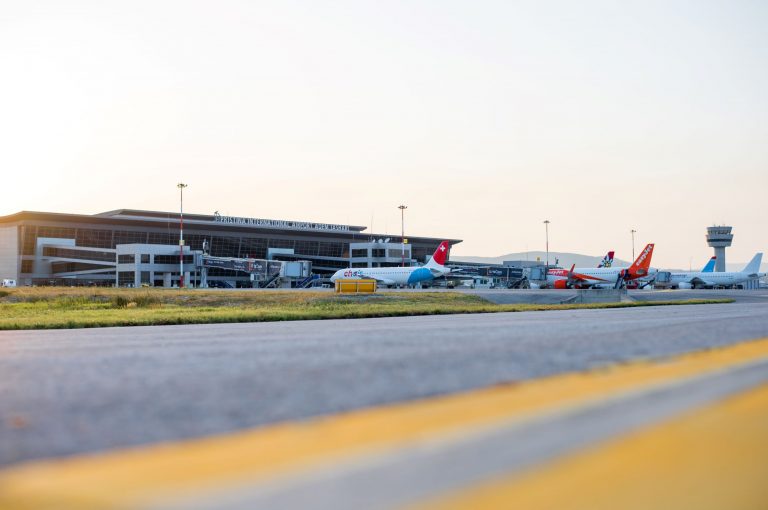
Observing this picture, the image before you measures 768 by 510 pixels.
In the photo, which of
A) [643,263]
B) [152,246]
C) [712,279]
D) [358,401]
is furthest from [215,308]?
[712,279]

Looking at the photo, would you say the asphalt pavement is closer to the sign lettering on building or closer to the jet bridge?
the jet bridge

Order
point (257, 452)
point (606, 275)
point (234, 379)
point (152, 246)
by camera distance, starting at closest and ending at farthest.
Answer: point (257, 452)
point (234, 379)
point (606, 275)
point (152, 246)

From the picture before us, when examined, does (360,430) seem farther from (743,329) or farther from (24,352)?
(743,329)

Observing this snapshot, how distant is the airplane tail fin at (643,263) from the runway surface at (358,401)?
7792 cm

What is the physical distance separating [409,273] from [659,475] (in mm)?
88117

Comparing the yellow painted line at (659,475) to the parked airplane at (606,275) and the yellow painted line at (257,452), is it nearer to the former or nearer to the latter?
the yellow painted line at (257,452)

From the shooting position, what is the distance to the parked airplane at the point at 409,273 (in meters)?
90.1

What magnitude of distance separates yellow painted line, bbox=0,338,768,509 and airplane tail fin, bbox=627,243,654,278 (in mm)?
82420

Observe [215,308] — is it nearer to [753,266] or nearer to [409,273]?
[409,273]

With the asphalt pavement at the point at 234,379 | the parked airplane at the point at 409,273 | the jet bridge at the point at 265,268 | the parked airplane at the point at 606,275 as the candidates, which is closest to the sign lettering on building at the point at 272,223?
the jet bridge at the point at 265,268

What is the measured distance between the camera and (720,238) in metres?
153

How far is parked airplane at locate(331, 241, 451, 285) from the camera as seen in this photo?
90056 mm

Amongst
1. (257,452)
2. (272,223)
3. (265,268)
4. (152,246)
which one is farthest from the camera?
(272,223)

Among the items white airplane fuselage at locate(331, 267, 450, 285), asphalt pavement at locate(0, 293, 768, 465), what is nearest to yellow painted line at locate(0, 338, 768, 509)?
asphalt pavement at locate(0, 293, 768, 465)
